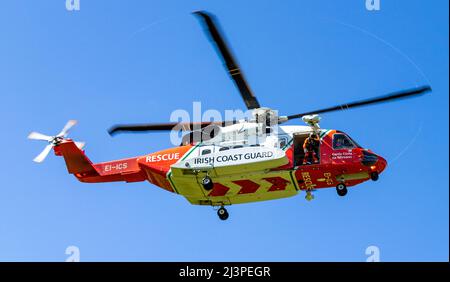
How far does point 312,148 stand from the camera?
25.4 meters

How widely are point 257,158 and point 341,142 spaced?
274cm

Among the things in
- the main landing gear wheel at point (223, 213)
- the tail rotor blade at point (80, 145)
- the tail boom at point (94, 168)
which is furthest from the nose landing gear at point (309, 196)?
the tail rotor blade at point (80, 145)

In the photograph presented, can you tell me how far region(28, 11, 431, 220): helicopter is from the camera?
25.1 m

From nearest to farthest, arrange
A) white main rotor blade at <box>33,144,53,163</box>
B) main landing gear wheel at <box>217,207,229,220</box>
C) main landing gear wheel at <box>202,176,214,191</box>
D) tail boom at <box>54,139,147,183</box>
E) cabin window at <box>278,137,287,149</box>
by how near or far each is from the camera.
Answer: cabin window at <box>278,137,287,149</box>, main landing gear wheel at <box>202,176,214,191</box>, main landing gear wheel at <box>217,207,229,220</box>, tail boom at <box>54,139,147,183</box>, white main rotor blade at <box>33,144,53,163</box>

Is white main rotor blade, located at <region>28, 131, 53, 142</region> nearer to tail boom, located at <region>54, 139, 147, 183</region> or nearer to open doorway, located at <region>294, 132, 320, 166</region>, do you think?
tail boom, located at <region>54, 139, 147, 183</region>

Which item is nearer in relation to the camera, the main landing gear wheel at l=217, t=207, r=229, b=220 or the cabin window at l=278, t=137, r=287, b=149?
the cabin window at l=278, t=137, r=287, b=149

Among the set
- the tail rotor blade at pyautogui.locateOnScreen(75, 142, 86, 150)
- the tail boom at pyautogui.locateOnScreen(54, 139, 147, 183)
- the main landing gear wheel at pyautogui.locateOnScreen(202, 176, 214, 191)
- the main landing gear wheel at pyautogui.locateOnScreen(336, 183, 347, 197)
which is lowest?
the main landing gear wheel at pyautogui.locateOnScreen(336, 183, 347, 197)

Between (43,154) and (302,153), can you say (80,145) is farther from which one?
(302,153)

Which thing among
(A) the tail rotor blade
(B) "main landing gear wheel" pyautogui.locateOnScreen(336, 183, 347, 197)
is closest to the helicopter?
(B) "main landing gear wheel" pyautogui.locateOnScreen(336, 183, 347, 197)
